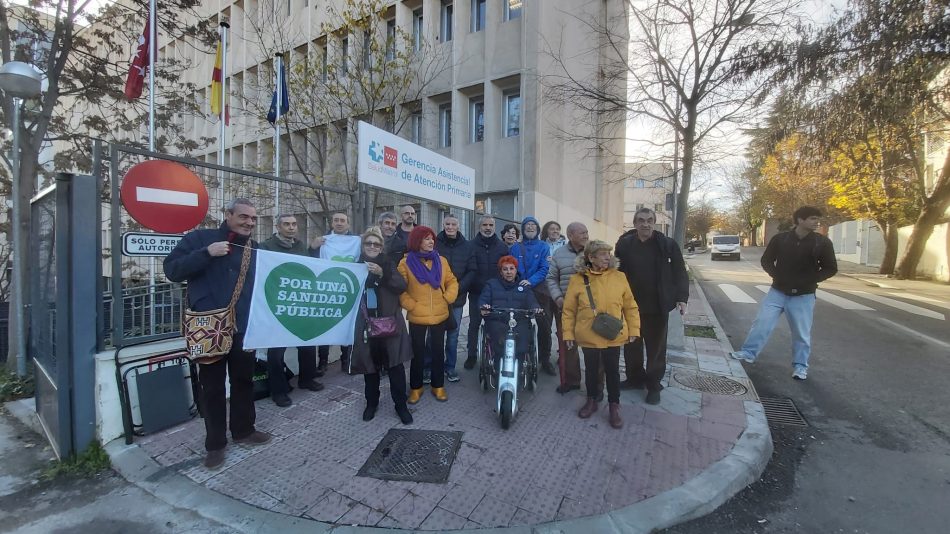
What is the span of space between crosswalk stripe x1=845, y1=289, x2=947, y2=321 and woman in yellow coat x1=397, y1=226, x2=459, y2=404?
36.6 ft

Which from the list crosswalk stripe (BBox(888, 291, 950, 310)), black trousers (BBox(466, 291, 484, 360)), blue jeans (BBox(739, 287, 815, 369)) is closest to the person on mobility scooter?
black trousers (BBox(466, 291, 484, 360))

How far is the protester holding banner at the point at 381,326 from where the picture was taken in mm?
3748

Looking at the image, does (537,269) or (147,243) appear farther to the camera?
(537,269)

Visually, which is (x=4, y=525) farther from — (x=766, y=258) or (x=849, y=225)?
(x=849, y=225)

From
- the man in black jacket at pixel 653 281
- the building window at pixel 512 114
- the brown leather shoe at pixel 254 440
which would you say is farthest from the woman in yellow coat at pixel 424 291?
the building window at pixel 512 114

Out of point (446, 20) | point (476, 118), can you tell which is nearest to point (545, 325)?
point (476, 118)

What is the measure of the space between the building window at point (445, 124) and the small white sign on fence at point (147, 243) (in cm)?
1121

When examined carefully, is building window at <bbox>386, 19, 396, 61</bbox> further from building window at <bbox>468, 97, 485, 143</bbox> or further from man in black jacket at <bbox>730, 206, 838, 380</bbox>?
man in black jacket at <bbox>730, 206, 838, 380</bbox>

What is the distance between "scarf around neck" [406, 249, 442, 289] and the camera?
409 cm

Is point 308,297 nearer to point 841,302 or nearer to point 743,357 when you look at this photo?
point 743,357

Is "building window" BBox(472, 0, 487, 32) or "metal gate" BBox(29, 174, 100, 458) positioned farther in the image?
"building window" BBox(472, 0, 487, 32)

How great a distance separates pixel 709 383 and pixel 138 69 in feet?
31.1

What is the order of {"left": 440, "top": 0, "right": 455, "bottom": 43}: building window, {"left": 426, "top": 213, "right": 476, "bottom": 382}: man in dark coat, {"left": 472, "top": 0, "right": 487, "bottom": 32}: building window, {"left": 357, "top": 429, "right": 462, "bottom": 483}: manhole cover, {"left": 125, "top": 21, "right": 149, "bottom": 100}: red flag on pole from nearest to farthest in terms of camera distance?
{"left": 357, "top": 429, "right": 462, "bottom": 483}: manhole cover, {"left": 426, "top": 213, "right": 476, "bottom": 382}: man in dark coat, {"left": 125, "top": 21, "right": 149, "bottom": 100}: red flag on pole, {"left": 472, "top": 0, "right": 487, "bottom": 32}: building window, {"left": 440, "top": 0, "right": 455, "bottom": 43}: building window

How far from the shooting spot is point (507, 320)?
14.1 ft
